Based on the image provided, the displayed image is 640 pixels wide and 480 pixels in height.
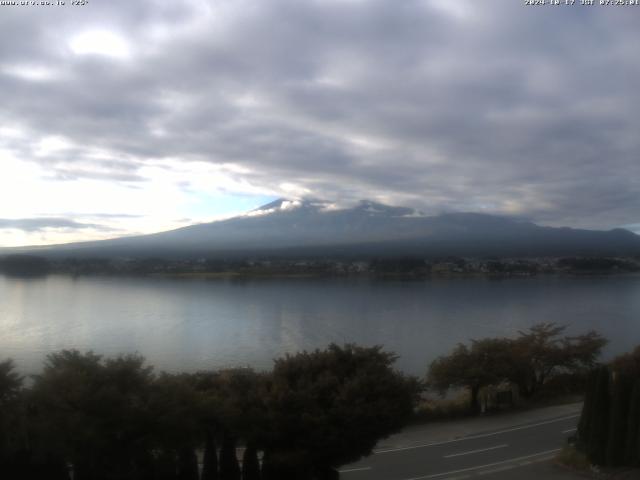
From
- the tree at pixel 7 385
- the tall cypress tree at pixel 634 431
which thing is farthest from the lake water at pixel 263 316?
the tree at pixel 7 385

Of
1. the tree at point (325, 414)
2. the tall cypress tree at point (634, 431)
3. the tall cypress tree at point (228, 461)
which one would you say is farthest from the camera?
the tall cypress tree at point (634, 431)

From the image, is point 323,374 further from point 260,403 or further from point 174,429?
point 174,429

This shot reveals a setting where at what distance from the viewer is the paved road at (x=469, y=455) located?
10.1 meters

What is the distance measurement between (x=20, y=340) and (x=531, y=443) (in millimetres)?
19689

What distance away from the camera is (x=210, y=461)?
8.05 meters

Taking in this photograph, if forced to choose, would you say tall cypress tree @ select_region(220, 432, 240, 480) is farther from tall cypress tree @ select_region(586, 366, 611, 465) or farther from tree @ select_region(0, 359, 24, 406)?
tall cypress tree @ select_region(586, 366, 611, 465)

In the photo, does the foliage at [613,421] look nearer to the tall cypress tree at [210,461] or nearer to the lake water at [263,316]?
the tall cypress tree at [210,461]

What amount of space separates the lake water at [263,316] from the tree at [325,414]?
509 inches

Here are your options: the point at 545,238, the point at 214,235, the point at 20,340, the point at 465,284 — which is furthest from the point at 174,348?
the point at 545,238

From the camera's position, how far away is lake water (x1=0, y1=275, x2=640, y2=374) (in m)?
24.7

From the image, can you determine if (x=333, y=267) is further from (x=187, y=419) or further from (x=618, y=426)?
(x=187, y=419)

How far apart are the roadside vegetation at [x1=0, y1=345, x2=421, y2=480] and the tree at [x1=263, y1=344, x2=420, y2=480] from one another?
1cm

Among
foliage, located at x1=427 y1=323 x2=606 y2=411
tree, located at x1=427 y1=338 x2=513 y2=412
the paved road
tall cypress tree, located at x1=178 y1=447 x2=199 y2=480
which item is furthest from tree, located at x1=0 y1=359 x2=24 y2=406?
foliage, located at x1=427 y1=323 x2=606 y2=411

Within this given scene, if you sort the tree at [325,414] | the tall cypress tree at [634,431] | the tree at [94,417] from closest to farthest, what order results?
the tree at [94,417] < the tree at [325,414] < the tall cypress tree at [634,431]
